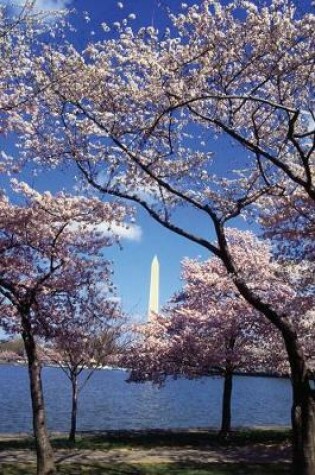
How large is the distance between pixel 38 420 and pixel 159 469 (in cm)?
354

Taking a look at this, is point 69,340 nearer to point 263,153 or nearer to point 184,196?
point 184,196

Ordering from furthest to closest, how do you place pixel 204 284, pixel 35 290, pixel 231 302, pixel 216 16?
pixel 204 284
pixel 231 302
pixel 35 290
pixel 216 16

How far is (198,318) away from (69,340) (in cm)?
759

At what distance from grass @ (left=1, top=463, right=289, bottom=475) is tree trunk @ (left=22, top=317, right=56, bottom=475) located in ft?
3.23

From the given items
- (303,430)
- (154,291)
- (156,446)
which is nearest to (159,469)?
(303,430)

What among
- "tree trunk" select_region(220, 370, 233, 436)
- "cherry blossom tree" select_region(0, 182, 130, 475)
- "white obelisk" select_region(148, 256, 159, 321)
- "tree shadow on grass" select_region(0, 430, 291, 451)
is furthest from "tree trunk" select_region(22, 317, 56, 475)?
"white obelisk" select_region(148, 256, 159, 321)

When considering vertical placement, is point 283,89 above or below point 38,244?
above

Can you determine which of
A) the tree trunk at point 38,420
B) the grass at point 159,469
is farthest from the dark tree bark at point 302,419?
the tree trunk at point 38,420

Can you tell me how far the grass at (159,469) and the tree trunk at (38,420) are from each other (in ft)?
3.23

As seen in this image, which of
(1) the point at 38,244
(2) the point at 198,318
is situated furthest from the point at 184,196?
(2) the point at 198,318

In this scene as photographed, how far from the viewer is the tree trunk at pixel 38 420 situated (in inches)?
480

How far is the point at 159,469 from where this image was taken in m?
13.9

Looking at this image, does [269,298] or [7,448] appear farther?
[269,298]

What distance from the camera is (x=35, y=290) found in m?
13.5
